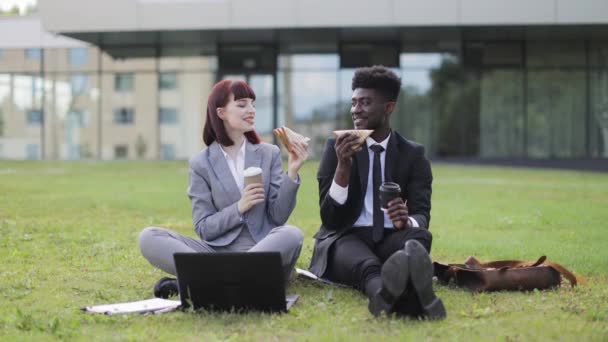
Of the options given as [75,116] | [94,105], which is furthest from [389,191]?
[75,116]

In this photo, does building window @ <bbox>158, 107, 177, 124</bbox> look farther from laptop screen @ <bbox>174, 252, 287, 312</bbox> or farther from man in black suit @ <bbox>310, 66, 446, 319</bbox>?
laptop screen @ <bbox>174, 252, 287, 312</bbox>

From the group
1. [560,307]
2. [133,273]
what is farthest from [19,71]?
[560,307]

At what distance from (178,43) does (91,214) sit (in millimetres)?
18984

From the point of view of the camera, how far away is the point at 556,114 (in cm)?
2903

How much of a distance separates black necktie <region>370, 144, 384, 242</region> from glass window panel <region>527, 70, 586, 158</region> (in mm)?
24843

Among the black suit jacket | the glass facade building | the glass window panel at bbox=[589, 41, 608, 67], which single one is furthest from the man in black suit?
A: the glass window panel at bbox=[589, 41, 608, 67]

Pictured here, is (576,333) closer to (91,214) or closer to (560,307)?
(560,307)

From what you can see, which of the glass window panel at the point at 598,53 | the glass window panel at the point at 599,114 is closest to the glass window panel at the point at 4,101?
the glass window panel at the point at 598,53

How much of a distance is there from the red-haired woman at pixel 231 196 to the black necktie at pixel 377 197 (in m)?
0.50

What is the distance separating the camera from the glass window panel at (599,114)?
28734 mm

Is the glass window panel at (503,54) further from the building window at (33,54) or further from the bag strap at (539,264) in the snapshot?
the bag strap at (539,264)

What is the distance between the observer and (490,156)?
2925 cm

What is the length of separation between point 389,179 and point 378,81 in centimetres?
64

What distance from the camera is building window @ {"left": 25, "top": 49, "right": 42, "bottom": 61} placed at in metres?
30.8
